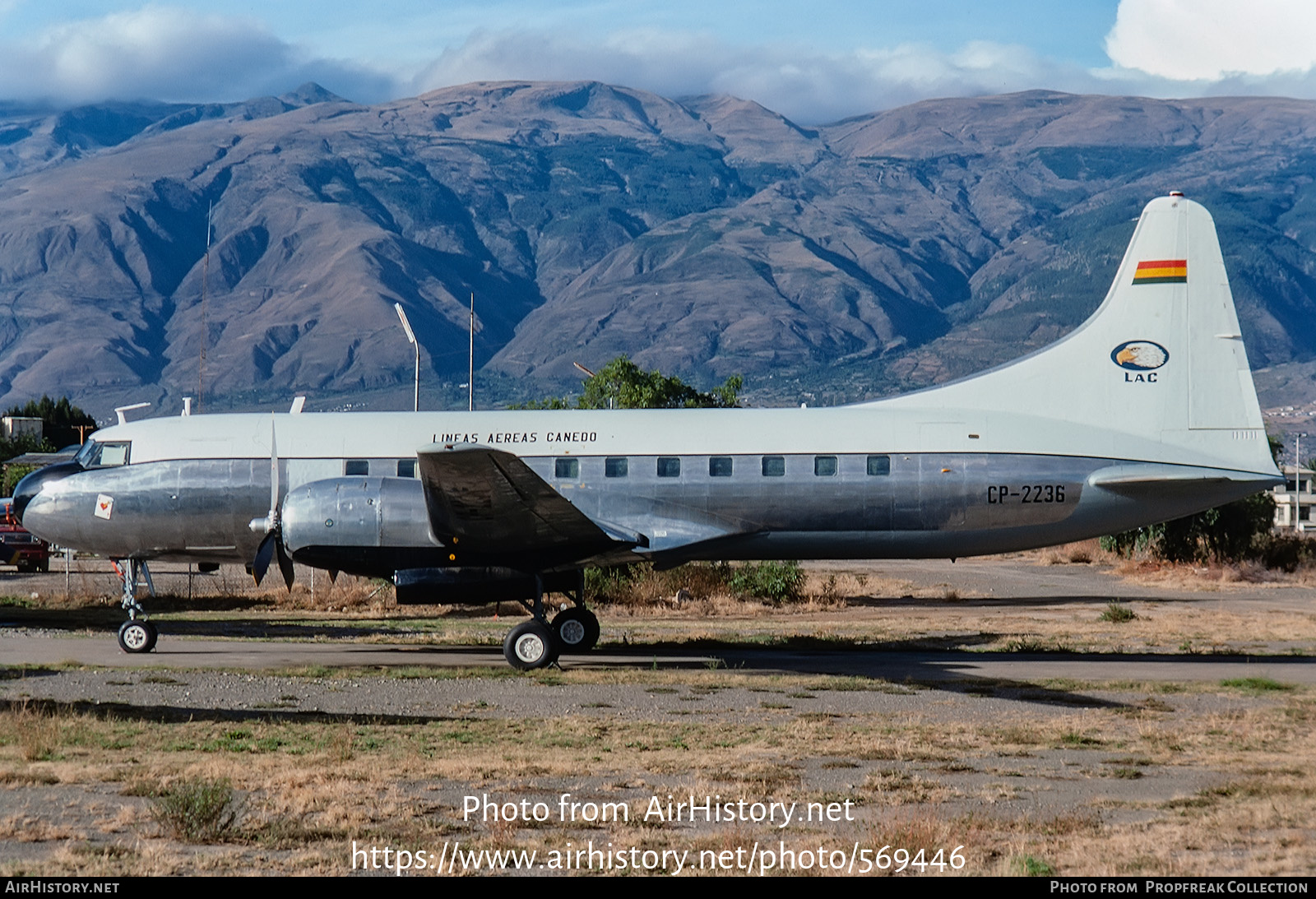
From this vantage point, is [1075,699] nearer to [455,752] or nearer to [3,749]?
[455,752]

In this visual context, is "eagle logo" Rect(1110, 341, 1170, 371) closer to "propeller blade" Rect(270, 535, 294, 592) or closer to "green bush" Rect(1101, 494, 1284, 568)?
"propeller blade" Rect(270, 535, 294, 592)

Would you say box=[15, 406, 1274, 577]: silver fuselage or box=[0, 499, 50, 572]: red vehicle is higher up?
box=[15, 406, 1274, 577]: silver fuselage

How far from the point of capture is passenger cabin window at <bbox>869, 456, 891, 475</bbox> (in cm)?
2100

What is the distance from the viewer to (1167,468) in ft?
68.5

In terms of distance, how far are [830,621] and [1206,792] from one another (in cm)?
1781

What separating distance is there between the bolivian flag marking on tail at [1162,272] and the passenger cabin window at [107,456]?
1779cm

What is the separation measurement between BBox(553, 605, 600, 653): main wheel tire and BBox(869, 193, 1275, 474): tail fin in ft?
22.8

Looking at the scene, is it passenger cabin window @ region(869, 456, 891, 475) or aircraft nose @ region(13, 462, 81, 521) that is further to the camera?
aircraft nose @ region(13, 462, 81, 521)

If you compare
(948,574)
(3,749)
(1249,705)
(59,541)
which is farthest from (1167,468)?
(948,574)

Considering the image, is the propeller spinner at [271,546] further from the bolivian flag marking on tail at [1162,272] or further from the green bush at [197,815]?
the bolivian flag marking on tail at [1162,272]

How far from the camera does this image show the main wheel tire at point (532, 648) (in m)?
19.8

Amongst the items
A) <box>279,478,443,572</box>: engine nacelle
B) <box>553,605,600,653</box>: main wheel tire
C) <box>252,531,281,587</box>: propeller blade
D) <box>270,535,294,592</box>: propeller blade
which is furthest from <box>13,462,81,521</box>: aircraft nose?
<box>553,605,600,653</box>: main wheel tire

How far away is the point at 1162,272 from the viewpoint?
2150 centimetres

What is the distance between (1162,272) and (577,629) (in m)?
11.5
